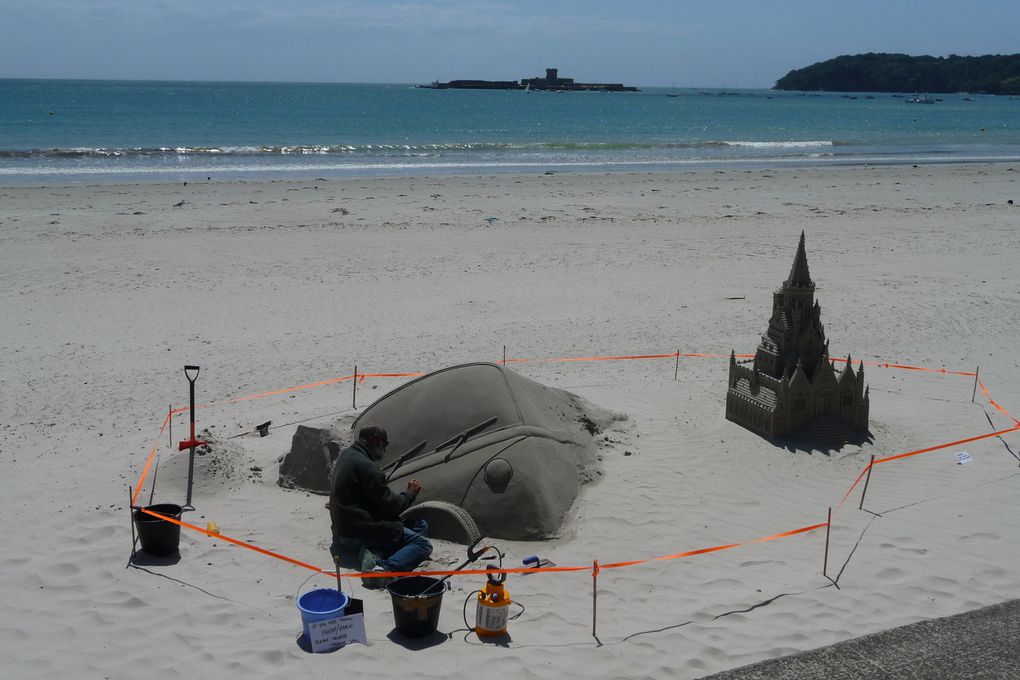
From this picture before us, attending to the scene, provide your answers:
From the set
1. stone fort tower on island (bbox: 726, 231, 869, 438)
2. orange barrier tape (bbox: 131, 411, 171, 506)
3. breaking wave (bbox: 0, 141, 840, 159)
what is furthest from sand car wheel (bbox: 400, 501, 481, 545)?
breaking wave (bbox: 0, 141, 840, 159)

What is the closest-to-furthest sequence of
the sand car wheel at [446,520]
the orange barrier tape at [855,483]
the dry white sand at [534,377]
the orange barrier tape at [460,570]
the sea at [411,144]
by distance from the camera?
the dry white sand at [534,377]
the orange barrier tape at [460,570]
the sand car wheel at [446,520]
the orange barrier tape at [855,483]
the sea at [411,144]

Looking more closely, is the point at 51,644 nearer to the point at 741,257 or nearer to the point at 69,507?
the point at 69,507

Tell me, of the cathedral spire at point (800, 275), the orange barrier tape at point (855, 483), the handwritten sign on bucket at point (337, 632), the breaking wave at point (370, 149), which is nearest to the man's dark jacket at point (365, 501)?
the handwritten sign on bucket at point (337, 632)

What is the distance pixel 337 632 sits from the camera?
620 centimetres

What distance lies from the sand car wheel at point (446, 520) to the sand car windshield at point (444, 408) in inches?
31.2

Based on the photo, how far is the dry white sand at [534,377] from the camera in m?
6.57

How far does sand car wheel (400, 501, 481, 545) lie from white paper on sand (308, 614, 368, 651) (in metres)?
1.76

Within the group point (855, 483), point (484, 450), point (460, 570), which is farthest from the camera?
point (855, 483)

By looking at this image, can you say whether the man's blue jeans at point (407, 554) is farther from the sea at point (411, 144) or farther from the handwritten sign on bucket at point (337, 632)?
the sea at point (411, 144)

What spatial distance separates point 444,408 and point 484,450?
802 millimetres

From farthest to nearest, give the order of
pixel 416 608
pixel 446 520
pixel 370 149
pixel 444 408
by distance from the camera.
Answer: pixel 370 149
pixel 444 408
pixel 446 520
pixel 416 608

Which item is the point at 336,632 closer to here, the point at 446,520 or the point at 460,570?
the point at 460,570

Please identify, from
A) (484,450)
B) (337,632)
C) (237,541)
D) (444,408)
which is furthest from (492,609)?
(444,408)

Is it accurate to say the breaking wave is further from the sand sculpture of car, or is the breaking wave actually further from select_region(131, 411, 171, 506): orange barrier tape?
the sand sculpture of car
